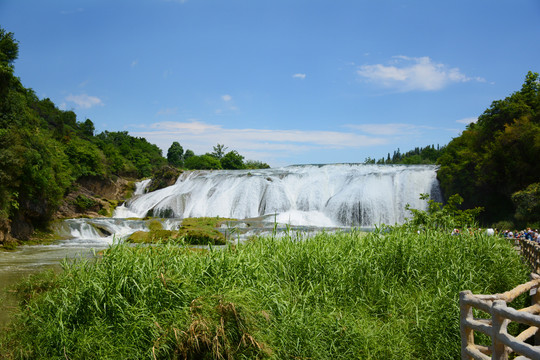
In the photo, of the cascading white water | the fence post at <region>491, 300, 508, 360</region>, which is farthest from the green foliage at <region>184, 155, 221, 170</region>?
the fence post at <region>491, 300, 508, 360</region>

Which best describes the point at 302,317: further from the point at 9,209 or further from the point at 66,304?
the point at 9,209

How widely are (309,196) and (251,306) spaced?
78.3 ft

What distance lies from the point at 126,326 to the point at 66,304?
791mm

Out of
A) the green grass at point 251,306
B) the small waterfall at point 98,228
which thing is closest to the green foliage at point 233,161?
the small waterfall at point 98,228

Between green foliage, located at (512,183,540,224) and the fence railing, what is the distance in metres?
18.5

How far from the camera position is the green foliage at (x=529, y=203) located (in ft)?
67.4

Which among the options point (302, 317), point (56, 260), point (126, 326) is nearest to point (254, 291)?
point (302, 317)

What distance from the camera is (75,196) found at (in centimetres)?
3116

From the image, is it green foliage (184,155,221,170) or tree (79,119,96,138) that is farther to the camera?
green foliage (184,155,221,170)

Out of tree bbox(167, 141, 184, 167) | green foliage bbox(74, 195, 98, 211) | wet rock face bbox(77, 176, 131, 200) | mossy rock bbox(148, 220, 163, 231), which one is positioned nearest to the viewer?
mossy rock bbox(148, 220, 163, 231)

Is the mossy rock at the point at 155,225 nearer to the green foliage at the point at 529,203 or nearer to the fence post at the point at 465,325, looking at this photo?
the green foliage at the point at 529,203

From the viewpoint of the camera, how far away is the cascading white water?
85.3 feet

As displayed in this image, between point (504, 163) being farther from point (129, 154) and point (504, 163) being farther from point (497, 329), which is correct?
point (129, 154)

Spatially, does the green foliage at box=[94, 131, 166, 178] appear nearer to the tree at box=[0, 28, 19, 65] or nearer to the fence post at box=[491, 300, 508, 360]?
the tree at box=[0, 28, 19, 65]
